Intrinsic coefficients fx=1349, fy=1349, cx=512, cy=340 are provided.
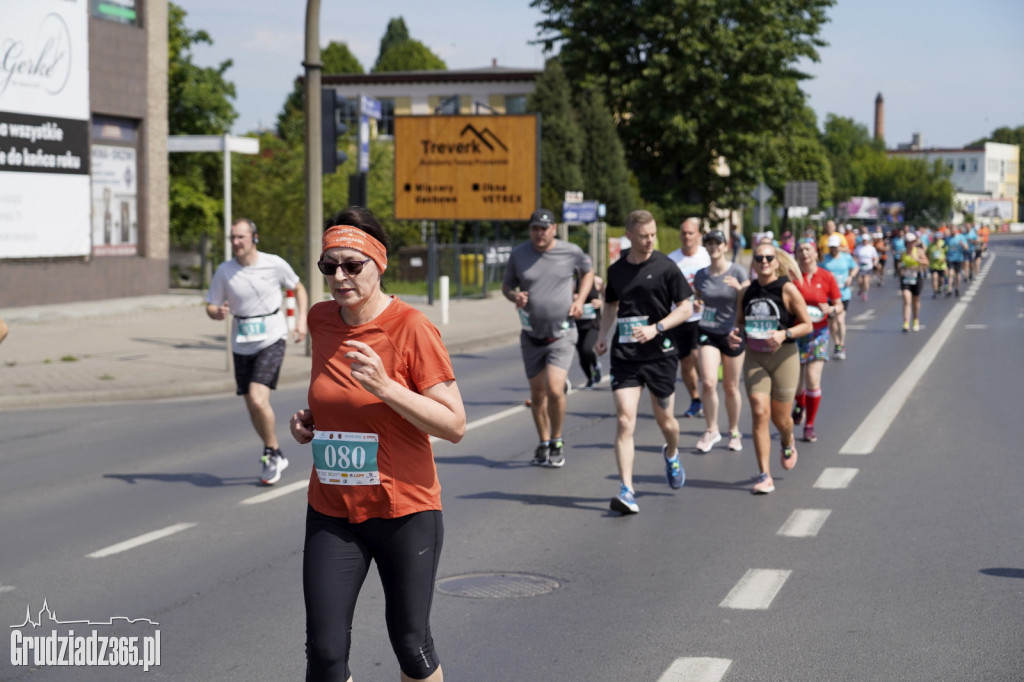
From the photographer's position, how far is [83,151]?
89.8 feet

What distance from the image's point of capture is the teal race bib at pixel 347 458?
4.04 m

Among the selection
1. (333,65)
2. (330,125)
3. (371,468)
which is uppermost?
(333,65)

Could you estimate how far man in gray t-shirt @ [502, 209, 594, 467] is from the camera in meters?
9.93

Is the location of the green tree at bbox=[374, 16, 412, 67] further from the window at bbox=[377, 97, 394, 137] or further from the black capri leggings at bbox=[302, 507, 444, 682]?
the black capri leggings at bbox=[302, 507, 444, 682]

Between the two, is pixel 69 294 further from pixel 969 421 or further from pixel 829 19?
pixel 829 19

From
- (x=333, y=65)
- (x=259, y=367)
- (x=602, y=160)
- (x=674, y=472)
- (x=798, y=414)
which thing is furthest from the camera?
(x=333, y=65)

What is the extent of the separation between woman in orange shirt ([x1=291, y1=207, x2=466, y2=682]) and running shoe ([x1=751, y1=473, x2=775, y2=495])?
516cm

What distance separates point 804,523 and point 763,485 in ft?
3.16

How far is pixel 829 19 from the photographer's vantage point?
55.6 metres

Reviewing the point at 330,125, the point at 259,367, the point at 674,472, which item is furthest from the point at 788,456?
the point at 330,125

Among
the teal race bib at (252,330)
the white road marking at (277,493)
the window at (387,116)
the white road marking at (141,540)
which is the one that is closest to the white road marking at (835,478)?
the white road marking at (277,493)

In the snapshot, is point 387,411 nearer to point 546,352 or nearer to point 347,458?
point 347,458

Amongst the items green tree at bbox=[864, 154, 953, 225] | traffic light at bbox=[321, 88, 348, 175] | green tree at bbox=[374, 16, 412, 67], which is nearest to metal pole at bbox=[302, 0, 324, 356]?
traffic light at bbox=[321, 88, 348, 175]

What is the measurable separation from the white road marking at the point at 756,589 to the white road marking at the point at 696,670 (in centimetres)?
84
